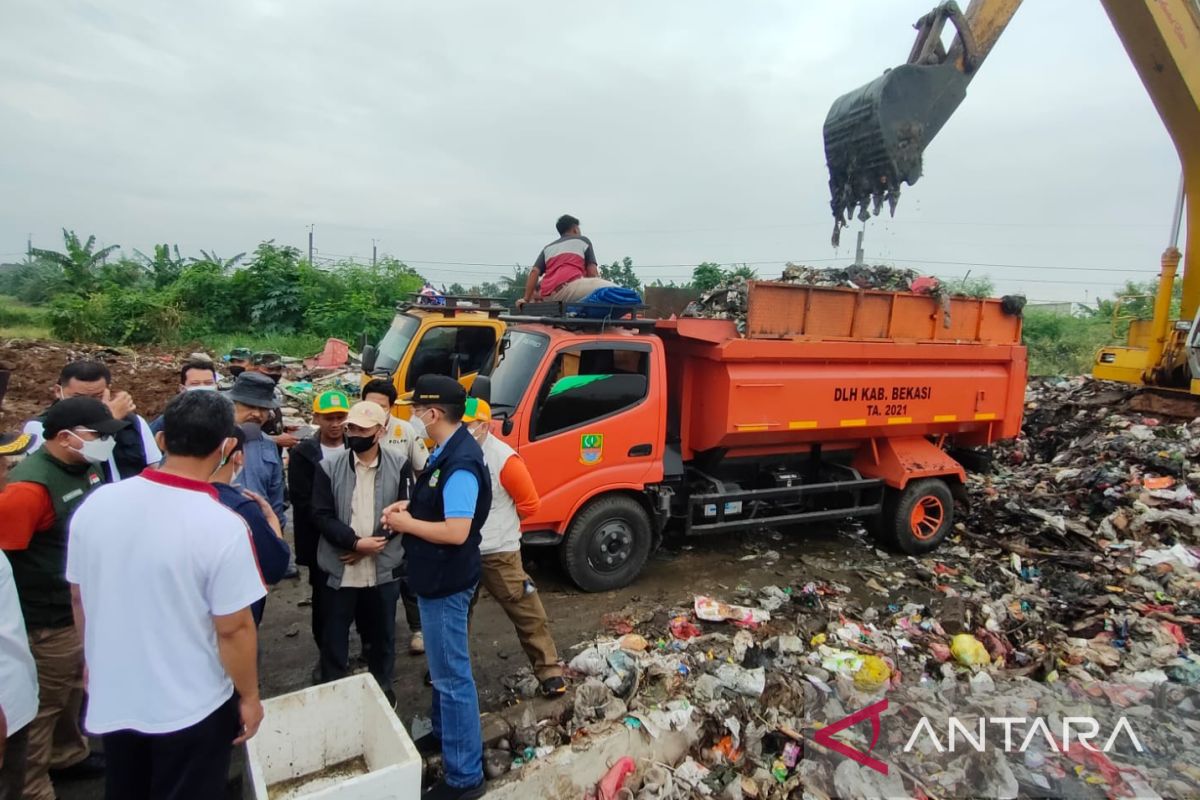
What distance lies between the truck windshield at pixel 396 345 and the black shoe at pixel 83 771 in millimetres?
4218

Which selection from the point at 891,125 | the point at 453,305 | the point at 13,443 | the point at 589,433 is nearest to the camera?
the point at 13,443

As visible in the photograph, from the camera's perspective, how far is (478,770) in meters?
2.65

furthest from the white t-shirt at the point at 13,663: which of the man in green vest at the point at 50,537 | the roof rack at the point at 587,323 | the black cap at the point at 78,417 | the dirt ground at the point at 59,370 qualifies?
the dirt ground at the point at 59,370

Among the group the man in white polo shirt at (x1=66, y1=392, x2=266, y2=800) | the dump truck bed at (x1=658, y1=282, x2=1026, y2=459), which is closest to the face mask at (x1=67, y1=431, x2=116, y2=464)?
the man in white polo shirt at (x1=66, y1=392, x2=266, y2=800)

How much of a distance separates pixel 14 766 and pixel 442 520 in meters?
1.67

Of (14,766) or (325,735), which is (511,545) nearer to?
(325,735)

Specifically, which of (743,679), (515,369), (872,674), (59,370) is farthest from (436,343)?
(59,370)

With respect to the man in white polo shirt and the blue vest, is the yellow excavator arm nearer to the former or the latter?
the blue vest

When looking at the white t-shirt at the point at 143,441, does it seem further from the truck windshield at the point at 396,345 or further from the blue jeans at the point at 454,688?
the truck windshield at the point at 396,345

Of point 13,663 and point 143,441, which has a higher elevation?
point 143,441

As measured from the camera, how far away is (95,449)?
253 centimetres

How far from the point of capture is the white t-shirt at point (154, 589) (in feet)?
5.50

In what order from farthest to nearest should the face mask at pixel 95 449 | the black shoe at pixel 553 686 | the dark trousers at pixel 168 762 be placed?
1. the black shoe at pixel 553 686
2. the face mask at pixel 95 449
3. the dark trousers at pixel 168 762

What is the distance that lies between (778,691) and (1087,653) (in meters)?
2.27
